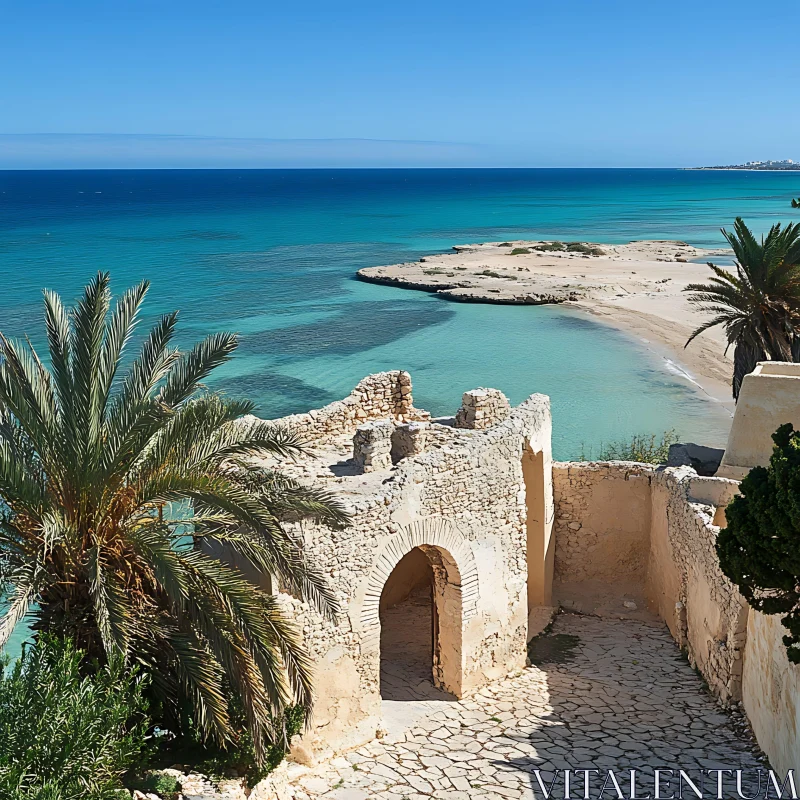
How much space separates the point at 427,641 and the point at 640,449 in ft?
29.5

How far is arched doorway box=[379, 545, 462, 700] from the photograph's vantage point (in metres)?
11.7

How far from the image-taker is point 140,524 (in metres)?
8.27

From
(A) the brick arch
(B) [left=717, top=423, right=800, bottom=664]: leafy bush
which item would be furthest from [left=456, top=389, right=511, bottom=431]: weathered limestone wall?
(B) [left=717, top=423, right=800, bottom=664]: leafy bush

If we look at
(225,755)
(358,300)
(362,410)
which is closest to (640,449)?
(362,410)

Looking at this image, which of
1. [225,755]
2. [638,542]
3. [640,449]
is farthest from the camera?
[640,449]

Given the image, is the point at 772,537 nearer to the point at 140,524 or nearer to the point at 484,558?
the point at 484,558

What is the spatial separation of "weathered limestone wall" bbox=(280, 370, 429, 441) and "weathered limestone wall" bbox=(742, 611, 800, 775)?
242 inches

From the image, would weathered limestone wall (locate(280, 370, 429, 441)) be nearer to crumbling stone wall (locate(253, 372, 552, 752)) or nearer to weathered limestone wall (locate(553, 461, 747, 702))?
crumbling stone wall (locate(253, 372, 552, 752))

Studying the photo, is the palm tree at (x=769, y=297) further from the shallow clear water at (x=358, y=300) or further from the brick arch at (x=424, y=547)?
the brick arch at (x=424, y=547)

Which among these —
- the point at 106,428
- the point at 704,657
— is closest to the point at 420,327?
the point at 704,657

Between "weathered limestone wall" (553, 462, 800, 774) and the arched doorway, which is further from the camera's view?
the arched doorway

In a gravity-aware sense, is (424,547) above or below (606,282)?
below

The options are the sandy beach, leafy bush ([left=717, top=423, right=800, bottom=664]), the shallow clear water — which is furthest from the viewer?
the sandy beach

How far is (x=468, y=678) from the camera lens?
11867 millimetres
